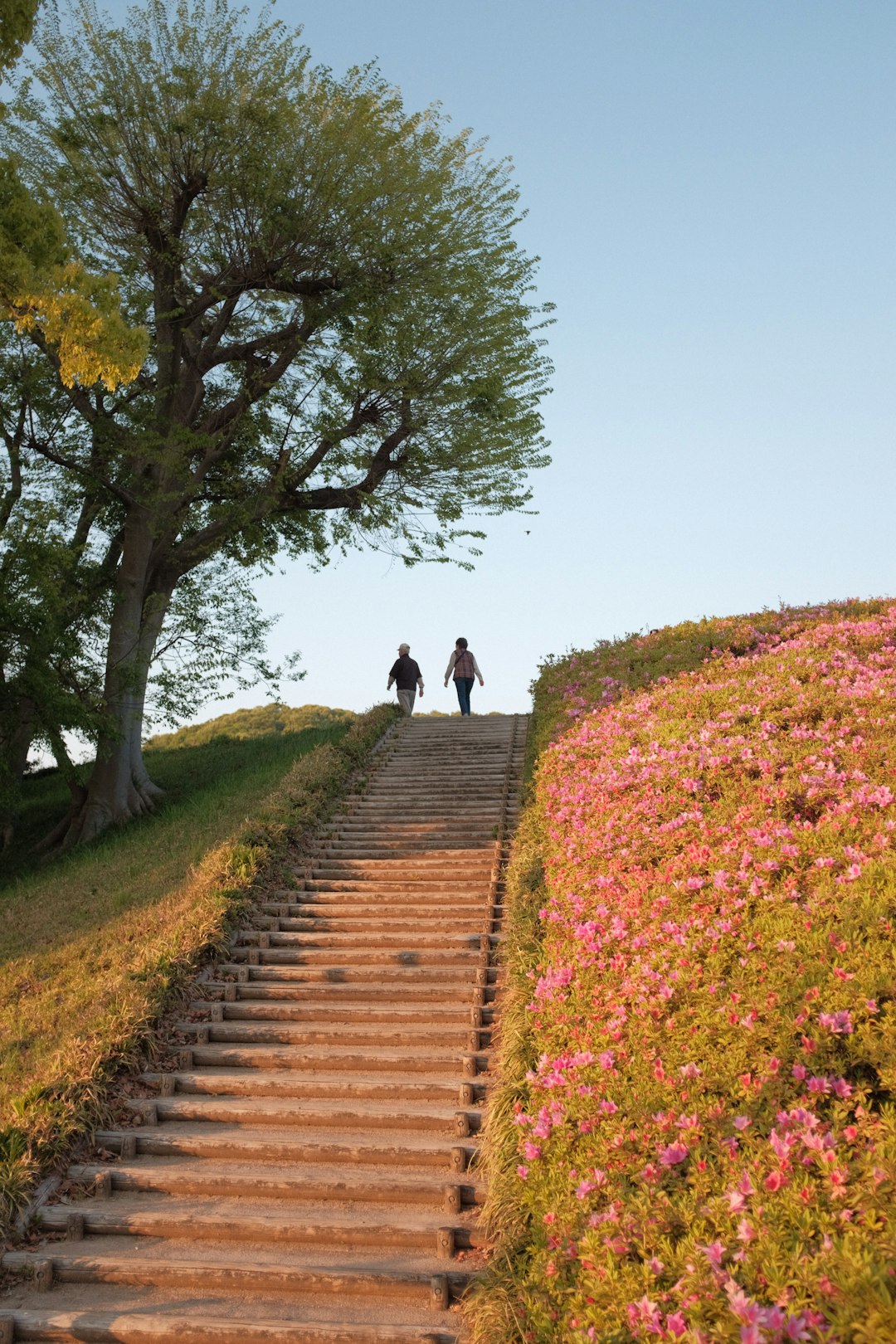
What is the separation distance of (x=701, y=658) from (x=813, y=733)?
494 cm

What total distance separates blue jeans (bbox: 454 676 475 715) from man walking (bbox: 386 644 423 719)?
75 centimetres

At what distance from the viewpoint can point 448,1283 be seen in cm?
580

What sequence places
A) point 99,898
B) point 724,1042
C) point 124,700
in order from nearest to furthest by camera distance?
1. point 724,1042
2. point 99,898
3. point 124,700

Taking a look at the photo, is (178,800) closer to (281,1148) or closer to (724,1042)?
(281,1148)

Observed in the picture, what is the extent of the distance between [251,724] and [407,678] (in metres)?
8.79

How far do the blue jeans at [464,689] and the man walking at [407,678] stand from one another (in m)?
0.75

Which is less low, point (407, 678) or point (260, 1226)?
point (407, 678)

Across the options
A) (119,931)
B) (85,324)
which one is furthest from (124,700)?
(85,324)

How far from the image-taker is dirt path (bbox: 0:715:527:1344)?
581cm

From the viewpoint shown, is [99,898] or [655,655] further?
[655,655]

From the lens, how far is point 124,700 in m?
19.1

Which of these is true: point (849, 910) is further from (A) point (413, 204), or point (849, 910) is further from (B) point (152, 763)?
(B) point (152, 763)

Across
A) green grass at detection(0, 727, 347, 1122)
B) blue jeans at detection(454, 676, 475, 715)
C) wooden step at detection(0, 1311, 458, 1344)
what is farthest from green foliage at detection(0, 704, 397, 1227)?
blue jeans at detection(454, 676, 475, 715)

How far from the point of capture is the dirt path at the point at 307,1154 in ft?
19.1
